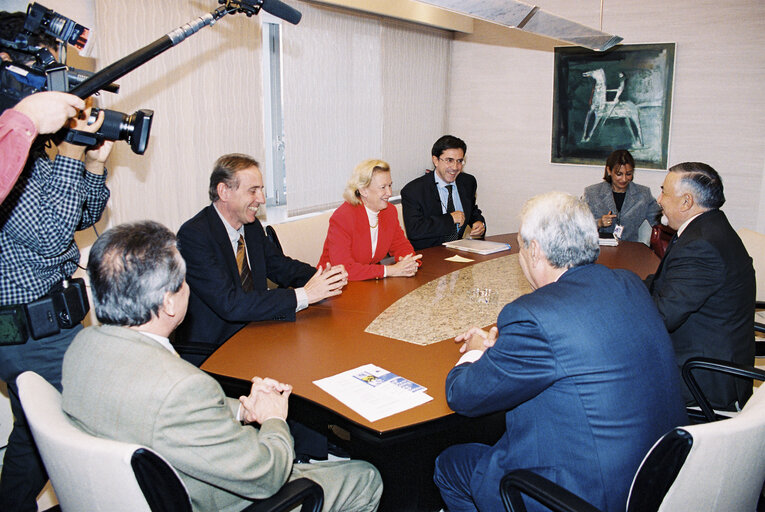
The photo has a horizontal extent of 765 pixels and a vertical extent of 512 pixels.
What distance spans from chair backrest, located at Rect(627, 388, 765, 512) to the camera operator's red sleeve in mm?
1822

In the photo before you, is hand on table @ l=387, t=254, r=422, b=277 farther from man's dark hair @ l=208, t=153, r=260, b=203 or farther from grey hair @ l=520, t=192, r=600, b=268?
grey hair @ l=520, t=192, r=600, b=268

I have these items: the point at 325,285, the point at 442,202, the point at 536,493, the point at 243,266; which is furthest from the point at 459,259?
the point at 536,493

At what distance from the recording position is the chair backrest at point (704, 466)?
138cm

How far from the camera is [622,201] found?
486cm

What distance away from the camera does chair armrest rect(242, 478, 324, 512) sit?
1445mm

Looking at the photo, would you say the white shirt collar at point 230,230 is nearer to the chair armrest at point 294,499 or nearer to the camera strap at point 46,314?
the camera strap at point 46,314

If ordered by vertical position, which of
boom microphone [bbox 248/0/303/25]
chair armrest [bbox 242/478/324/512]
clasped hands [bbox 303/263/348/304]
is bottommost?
chair armrest [bbox 242/478/324/512]

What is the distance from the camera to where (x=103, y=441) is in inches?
48.0

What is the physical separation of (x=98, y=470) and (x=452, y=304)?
72.4 inches

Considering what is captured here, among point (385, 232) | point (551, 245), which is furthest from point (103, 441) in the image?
point (385, 232)

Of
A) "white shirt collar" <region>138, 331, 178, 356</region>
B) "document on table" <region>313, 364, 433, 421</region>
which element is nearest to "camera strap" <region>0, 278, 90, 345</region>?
"white shirt collar" <region>138, 331, 178, 356</region>

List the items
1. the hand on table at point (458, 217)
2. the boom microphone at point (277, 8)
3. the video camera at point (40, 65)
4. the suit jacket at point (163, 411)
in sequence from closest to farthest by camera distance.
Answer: the suit jacket at point (163, 411), the video camera at point (40, 65), the boom microphone at point (277, 8), the hand on table at point (458, 217)

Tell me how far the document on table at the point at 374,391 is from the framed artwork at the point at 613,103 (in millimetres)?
4357

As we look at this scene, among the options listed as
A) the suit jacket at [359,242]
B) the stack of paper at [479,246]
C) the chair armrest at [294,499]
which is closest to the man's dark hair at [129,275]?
the chair armrest at [294,499]
